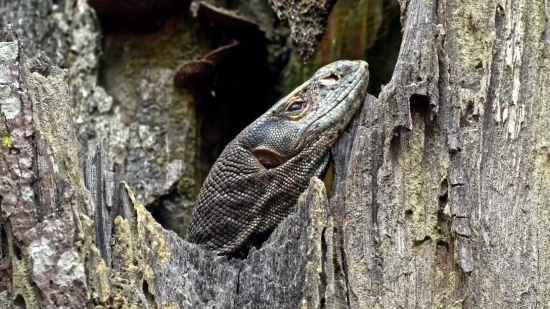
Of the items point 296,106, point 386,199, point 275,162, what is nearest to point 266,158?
point 275,162

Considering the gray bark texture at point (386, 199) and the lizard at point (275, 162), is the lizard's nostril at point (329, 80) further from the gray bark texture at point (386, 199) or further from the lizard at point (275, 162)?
the gray bark texture at point (386, 199)

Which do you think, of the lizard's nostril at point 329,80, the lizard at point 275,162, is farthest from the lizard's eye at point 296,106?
the lizard's nostril at point 329,80

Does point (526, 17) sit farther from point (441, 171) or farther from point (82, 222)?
point (82, 222)

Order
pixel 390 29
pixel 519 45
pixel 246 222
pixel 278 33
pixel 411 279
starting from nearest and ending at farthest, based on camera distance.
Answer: pixel 411 279, pixel 519 45, pixel 246 222, pixel 390 29, pixel 278 33

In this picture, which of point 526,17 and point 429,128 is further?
point 526,17

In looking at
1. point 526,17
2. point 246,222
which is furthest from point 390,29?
point 246,222

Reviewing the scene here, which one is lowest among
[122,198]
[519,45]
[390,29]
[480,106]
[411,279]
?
[411,279]
